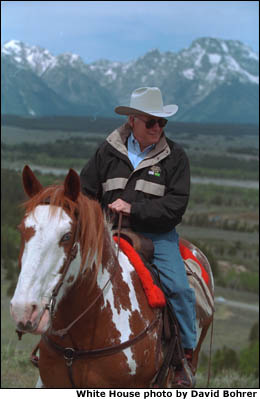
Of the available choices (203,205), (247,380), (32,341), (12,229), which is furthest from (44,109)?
(247,380)

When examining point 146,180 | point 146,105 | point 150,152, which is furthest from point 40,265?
point 146,105

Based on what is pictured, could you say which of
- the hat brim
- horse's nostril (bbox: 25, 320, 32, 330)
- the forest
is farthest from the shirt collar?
horse's nostril (bbox: 25, 320, 32, 330)

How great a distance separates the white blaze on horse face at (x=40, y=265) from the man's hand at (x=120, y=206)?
80 centimetres

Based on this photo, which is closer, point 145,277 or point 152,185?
point 145,277

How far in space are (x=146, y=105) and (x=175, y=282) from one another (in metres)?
1.45

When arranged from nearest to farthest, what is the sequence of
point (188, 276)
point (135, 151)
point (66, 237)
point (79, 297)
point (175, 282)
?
point (66, 237)
point (79, 297)
point (175, 282)
point (135, 151)
point (188, 276)

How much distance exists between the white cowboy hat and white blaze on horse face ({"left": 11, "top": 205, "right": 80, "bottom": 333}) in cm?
142

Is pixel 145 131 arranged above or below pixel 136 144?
above

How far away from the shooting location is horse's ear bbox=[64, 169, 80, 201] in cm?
354

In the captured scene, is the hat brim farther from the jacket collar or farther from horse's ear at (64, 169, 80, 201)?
horse's ear at (64, 169, 80, 201)

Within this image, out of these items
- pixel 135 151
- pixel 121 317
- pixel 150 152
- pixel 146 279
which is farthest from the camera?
pixel 135 151

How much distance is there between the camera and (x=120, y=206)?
420 centimetres

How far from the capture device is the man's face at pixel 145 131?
4547 millimetres

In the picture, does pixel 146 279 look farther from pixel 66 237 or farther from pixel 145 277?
pixel 66 237
